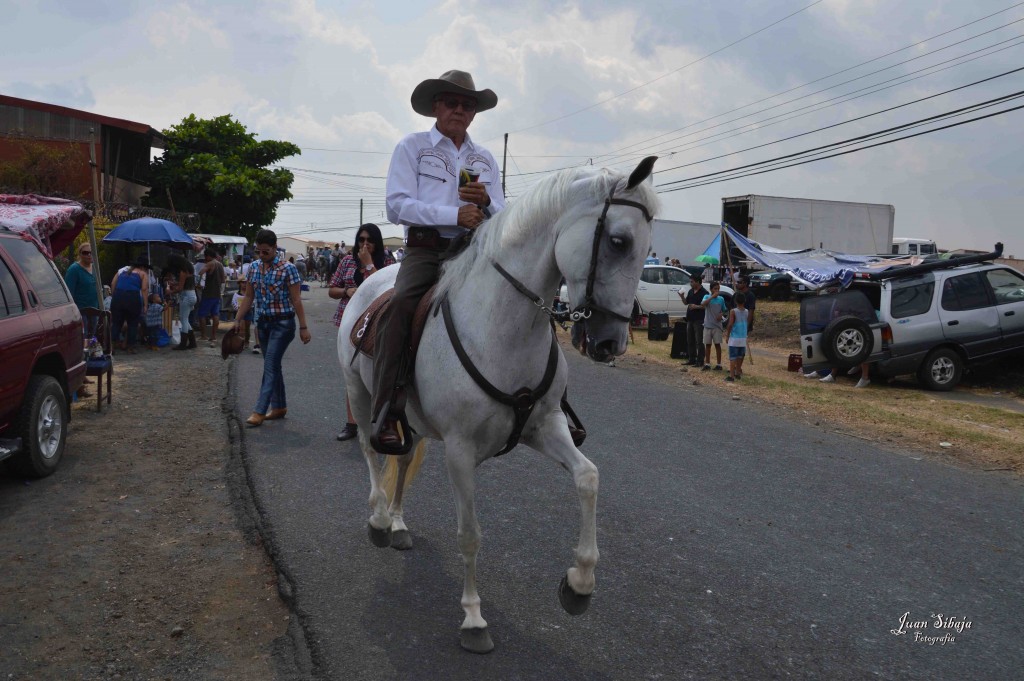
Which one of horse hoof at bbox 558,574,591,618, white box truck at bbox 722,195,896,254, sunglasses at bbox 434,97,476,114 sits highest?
white box truck at bbox 722,195,896,254

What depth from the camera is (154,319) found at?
14.6 metres

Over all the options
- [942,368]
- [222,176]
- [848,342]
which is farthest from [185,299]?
[222,176]

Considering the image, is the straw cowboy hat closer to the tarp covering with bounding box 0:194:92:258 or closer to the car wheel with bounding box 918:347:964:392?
the tarp covering with bounding box 0:194:92:258

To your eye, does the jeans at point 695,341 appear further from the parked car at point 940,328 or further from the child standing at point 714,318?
the parked car at point 940,328

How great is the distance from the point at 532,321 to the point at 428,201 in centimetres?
108

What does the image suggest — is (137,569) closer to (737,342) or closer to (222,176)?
(737,342)

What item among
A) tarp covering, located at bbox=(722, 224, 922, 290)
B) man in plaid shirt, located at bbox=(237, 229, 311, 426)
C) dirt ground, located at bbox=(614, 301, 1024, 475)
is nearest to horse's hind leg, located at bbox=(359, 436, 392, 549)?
man in plaid shirt, located at bbox=(237, 229, 311, 426)

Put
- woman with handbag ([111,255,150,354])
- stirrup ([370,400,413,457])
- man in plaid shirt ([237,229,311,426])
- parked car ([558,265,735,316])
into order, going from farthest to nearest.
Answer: parked car ([558,265,735,316])
woman with handbag ([111,255,150,354])
man in plaid shirt ([237,229,311,426])
stirrup ([370,400,413,457])

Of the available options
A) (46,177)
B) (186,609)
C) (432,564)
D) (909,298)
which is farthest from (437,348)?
(46,177)

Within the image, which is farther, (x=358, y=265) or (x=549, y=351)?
(x=358, y=265)

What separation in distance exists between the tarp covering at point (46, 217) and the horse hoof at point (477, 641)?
6.49 m

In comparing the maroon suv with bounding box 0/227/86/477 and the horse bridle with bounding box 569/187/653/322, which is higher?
the horse bridle with bounding box 569/187/653/322

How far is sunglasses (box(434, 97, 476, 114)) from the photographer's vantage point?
160 inches

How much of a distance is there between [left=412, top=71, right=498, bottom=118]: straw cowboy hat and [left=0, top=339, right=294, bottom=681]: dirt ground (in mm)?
2864
